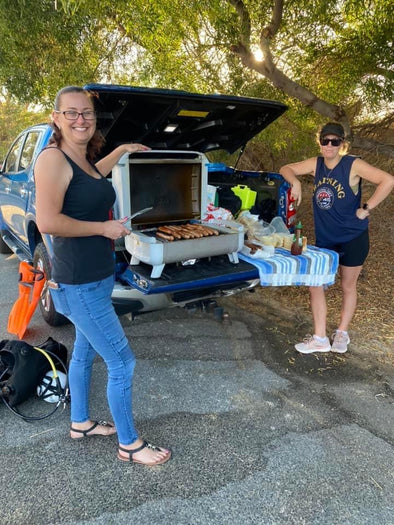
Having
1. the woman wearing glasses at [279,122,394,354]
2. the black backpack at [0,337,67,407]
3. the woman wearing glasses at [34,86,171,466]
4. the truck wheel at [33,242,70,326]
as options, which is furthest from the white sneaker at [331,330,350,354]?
the truck wheel at [33,242,70,326]

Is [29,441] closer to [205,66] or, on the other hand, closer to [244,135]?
[244,135]

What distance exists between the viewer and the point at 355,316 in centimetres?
466

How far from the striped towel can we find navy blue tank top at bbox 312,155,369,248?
225 millimetres

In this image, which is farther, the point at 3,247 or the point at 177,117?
the point at 3,247

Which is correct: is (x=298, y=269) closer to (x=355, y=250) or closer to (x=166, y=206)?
(x=355, y=250)

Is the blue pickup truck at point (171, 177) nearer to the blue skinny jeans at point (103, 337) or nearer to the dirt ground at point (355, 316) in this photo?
the blue skinny jeans at point (103, 337)

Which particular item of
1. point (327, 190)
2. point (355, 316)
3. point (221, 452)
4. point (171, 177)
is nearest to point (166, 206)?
point (171, 177)

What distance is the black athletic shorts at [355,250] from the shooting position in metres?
3.54

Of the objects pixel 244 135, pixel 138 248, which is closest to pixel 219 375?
pixel 138 248

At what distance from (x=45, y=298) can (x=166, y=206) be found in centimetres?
162

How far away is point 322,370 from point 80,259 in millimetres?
2448

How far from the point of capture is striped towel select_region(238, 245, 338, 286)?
331 centimetres

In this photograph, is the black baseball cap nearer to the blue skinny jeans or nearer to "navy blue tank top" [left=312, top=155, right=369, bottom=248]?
"navy blue tank top" [left=312, top=155, right=369, bottom=248]

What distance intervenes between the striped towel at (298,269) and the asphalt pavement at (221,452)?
78 centimetres
